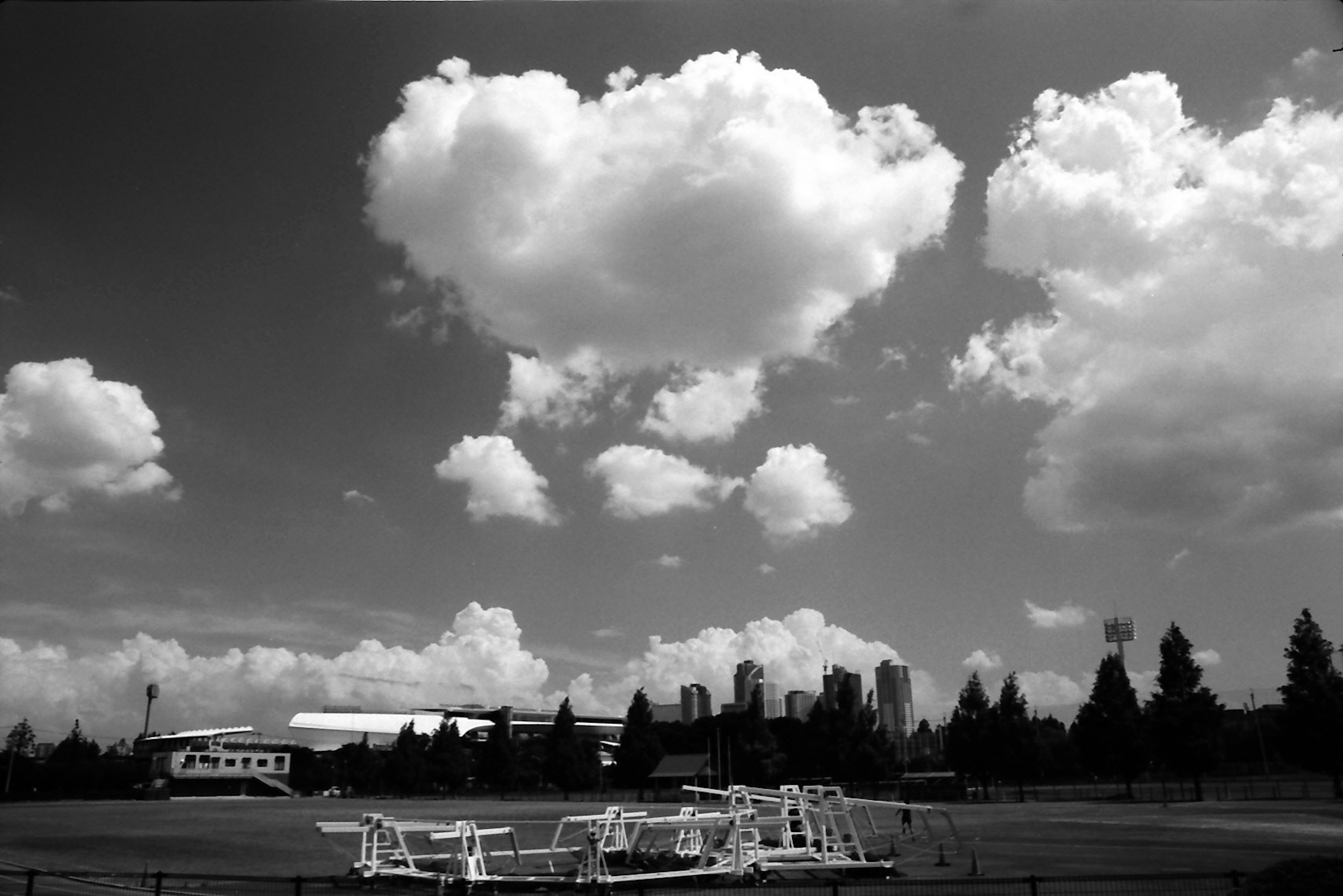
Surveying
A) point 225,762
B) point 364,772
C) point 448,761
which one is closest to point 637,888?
point 448,761

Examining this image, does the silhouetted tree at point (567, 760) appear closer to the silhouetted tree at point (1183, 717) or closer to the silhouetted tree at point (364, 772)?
the silhouetted tree at point (364, 772)

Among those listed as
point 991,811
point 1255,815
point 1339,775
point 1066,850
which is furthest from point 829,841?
point 1339,775


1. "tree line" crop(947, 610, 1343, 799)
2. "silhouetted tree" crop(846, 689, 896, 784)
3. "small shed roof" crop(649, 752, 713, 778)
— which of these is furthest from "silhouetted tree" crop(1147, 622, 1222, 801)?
"small shed roof" crop(649, 752, 713, 778)

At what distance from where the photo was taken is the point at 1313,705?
6325 centimetres

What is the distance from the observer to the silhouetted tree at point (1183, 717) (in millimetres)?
67375

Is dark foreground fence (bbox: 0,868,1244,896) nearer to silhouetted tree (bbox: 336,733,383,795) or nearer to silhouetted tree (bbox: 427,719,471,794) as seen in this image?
silhouetted tree (bbox: 427,719,471,794)

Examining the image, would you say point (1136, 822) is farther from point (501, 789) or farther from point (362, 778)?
point (362, 778)

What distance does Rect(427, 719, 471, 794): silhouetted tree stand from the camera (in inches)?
4633

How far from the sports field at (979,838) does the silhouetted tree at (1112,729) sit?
6.71m

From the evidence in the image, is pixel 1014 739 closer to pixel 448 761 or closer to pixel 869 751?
pixel 869 751

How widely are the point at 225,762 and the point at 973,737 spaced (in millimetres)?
104139

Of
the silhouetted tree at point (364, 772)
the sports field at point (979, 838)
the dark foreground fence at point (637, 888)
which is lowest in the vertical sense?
the silhouetted tree at point (364, 772)

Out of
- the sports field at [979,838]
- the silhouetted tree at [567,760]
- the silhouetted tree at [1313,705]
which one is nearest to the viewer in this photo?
the sports field at [979,838]

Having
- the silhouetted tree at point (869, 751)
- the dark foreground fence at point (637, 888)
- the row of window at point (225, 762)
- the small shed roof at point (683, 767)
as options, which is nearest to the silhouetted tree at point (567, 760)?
the small shed roof at point (683, 767)
